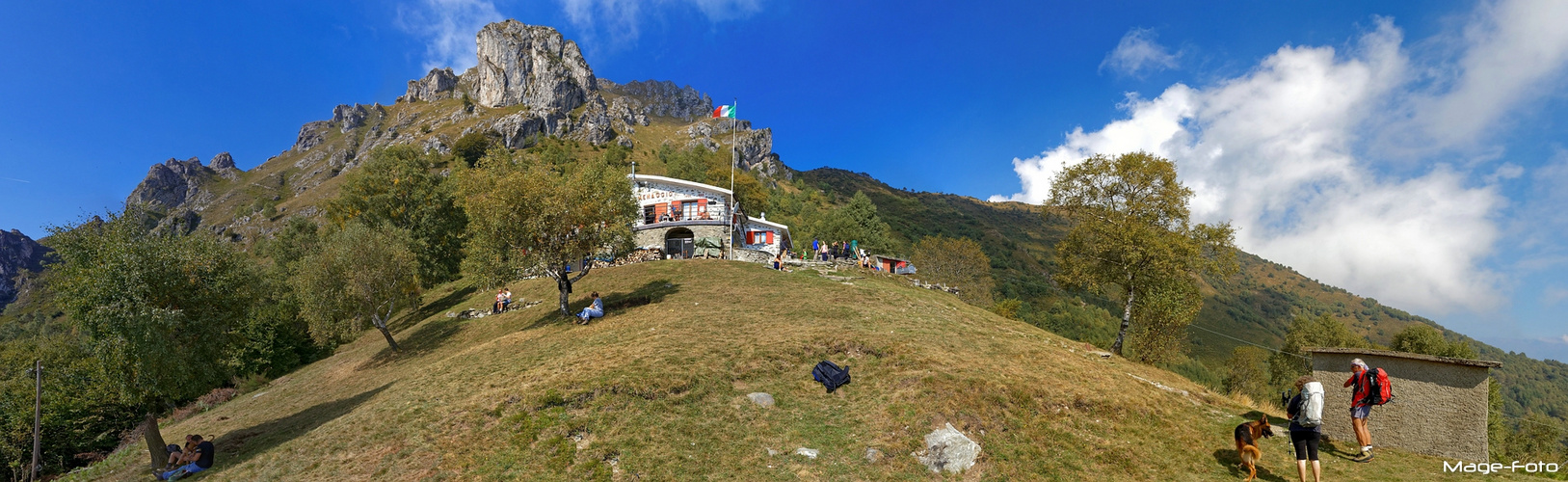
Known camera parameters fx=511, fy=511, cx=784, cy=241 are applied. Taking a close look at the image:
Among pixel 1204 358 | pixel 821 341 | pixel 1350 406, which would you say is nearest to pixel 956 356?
pixel 821 341

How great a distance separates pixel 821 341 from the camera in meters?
18.2

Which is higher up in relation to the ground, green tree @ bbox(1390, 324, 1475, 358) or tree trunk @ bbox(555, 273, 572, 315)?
tree trunk @ bbox(555, 273, 572, 315)

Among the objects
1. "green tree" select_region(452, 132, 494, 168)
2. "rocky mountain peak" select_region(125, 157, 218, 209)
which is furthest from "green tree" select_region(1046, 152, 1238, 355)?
"rocky mountain peak" select_region(125, 157, 218, 209)

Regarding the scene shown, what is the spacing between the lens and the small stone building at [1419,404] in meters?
10.3

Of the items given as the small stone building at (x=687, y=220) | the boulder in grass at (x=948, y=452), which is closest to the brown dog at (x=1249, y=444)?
the boulder in grass at (x=948, y=452)

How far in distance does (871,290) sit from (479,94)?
205118mm

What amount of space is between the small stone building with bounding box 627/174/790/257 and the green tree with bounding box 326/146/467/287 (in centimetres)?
1729

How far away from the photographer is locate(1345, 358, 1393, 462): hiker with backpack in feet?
34.6

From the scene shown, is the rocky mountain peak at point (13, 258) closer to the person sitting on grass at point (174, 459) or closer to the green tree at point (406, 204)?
the green tree at point (406, 204)

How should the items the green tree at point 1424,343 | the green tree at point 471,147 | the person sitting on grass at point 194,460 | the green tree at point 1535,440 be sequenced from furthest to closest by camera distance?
the green tree at point 471,147, the green tree at point 1535,440, the green tree at point 1424,343, the person sitting on grass at point 194,460

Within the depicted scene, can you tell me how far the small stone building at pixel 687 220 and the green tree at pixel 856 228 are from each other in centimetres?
2642

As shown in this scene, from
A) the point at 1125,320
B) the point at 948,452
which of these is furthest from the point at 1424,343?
the point at 948,452

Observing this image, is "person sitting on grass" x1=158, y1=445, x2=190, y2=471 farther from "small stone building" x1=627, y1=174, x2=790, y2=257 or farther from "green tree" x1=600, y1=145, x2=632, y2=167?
"green tree" x1=600, y1=145, x2=632, y2=167

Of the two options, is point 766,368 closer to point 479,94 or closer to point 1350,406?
point 1350,406
